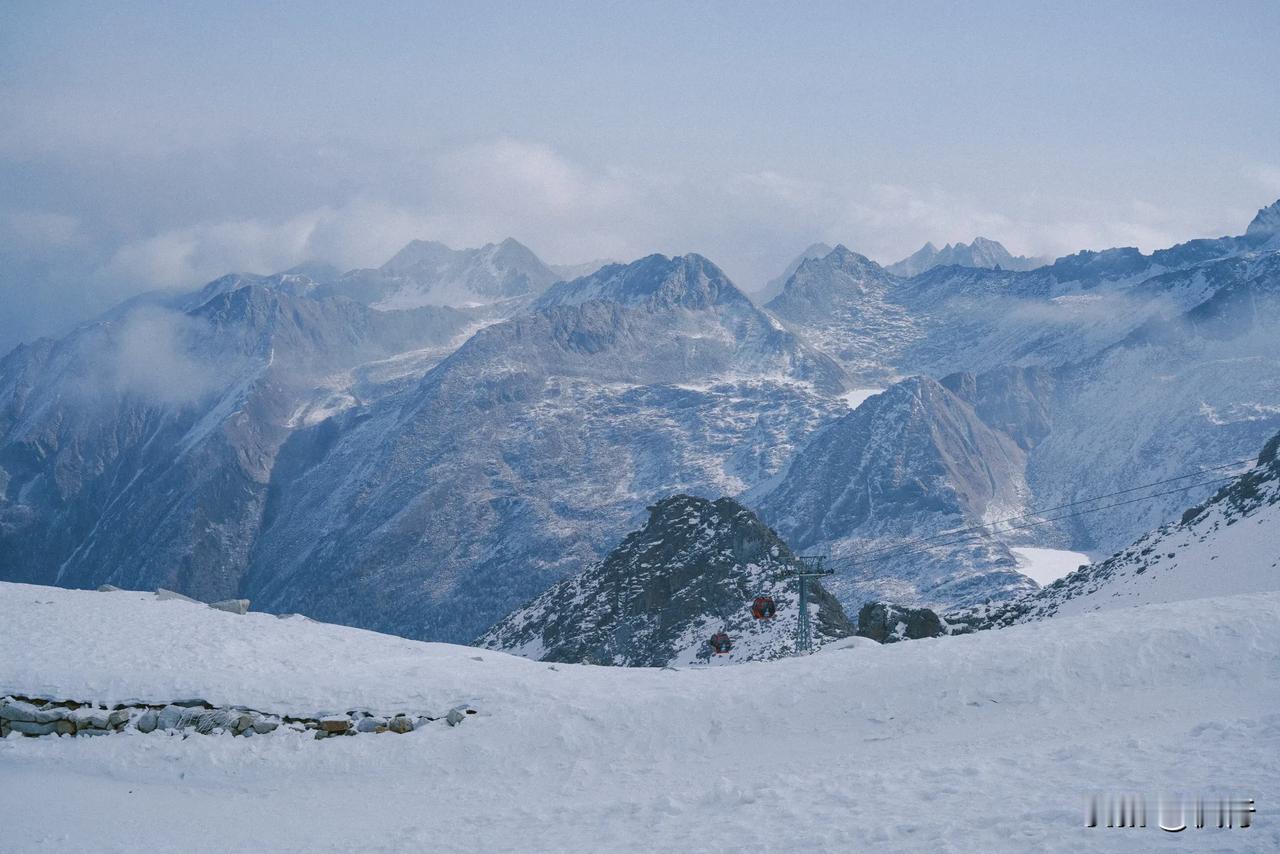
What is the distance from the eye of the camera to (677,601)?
Result: 112250mm

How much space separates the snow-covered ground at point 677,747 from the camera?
20188 millimetres

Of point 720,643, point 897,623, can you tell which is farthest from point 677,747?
point 897,623

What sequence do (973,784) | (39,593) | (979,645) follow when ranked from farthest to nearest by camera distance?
(39,593) < (979,645) < (973,784)

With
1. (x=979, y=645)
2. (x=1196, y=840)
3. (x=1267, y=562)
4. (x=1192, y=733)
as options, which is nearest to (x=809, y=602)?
(x=1267, y=562)

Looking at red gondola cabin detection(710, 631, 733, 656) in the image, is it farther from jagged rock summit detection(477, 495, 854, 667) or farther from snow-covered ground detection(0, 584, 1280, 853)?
snow-covered ground detection(0, 584, 1280, 853)

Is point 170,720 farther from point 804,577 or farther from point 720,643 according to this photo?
point 720,643

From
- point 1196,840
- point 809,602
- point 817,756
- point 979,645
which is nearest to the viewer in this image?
point 1196,840

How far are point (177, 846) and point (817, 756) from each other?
1419 cm

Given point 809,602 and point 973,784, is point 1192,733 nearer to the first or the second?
point 973,784

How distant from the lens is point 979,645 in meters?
29.6

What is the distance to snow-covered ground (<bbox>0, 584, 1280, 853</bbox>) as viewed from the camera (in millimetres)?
20188

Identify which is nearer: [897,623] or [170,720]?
[170,720]

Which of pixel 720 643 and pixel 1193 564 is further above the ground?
pixel 1193 564

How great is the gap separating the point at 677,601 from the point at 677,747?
86.5 meters
